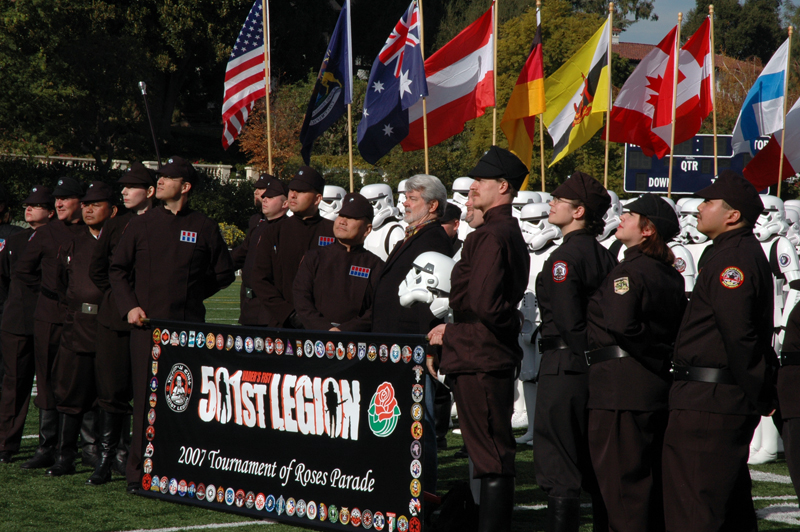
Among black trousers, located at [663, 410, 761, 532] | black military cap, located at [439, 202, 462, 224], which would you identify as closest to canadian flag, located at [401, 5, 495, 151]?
black military cap, located at [439, 202, 462, 224]

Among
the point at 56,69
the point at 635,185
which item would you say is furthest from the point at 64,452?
the point at 56,69

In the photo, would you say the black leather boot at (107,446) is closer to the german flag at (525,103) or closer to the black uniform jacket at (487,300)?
the black uniform jacket at (487,300)

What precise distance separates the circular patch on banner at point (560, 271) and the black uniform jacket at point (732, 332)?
0.85 meters

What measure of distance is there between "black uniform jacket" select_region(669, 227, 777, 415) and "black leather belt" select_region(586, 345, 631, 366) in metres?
0.36

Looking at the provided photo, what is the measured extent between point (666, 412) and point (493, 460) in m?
1.03

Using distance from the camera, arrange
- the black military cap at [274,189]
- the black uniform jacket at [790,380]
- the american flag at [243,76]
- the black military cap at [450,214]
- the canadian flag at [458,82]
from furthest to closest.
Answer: the american flag at [243,76] < the canadian flag at [458,82] < the black military cap at [450,214] < the black military cap at [274,189] < the black uniform jacket at [790,380]

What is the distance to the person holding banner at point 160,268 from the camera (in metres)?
6.98

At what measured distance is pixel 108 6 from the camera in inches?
1834

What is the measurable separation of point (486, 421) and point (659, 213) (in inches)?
62.7

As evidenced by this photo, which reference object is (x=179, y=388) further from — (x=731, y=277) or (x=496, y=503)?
(x=731, y=277)

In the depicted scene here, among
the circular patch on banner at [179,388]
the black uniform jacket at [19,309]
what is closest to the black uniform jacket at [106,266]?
the circular patch on banner at [179,388]

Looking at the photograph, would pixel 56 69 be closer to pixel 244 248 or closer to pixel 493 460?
pixel 244 248

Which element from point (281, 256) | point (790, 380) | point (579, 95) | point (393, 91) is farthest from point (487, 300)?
point (579, 95)

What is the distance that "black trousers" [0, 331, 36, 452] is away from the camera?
26.7ft
